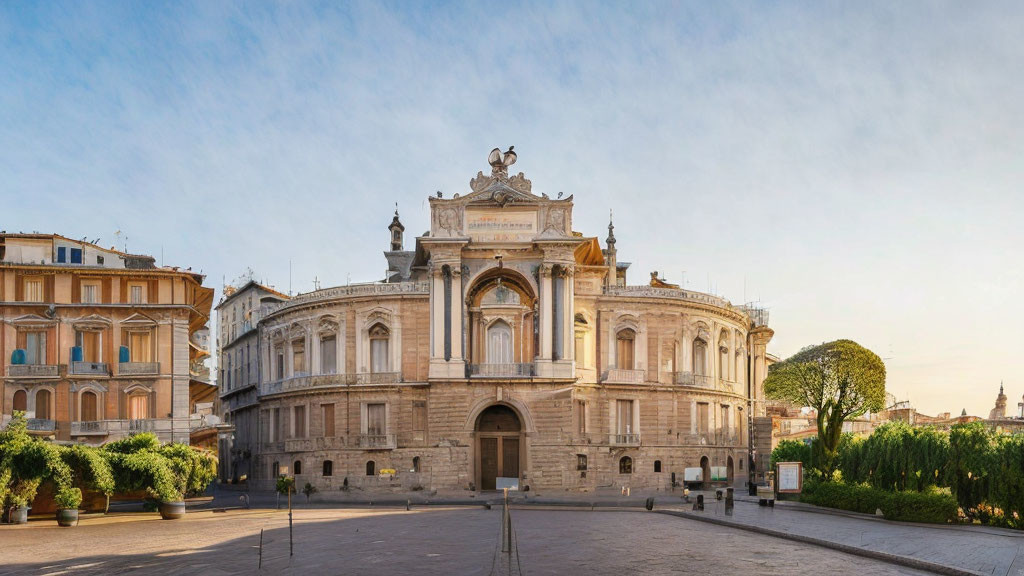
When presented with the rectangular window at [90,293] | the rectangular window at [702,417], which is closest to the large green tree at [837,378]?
the rectangular window at [702,417]

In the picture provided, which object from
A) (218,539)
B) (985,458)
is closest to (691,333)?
(985,458)

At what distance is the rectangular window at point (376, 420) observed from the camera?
5816cm

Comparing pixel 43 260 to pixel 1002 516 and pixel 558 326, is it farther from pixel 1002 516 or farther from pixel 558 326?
pixel 1002 516

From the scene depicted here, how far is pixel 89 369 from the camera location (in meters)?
54.4

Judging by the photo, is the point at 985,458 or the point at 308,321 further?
the point at 308,321

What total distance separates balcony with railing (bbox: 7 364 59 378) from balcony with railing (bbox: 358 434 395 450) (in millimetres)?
16923

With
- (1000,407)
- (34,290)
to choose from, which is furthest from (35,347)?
(1000,407)

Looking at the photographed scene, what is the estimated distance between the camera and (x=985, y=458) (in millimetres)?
35281

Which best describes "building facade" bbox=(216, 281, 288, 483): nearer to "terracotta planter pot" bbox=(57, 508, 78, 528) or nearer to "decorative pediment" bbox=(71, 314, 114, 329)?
"decorative pediment" bbox=(71, 314, 114, 329)

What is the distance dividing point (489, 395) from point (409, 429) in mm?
5206

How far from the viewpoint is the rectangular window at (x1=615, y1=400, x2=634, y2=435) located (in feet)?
196

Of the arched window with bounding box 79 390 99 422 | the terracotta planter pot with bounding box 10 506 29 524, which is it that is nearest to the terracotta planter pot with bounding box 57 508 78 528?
the terracotta planter pot with bounding box 10 506 29 524

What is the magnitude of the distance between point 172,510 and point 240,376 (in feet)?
117

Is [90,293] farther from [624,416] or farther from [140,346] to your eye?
[624,416]
